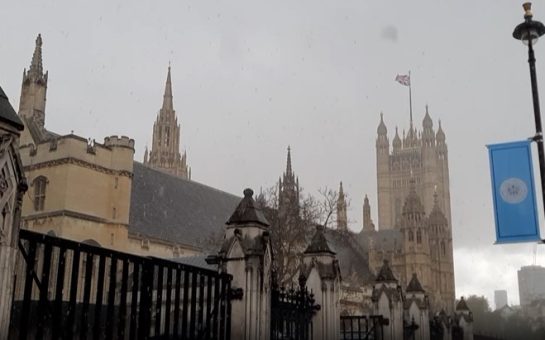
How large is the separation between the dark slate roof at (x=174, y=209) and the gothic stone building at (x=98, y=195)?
0.08 metres

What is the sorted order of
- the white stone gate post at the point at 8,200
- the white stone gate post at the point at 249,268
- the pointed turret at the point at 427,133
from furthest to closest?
the pointed turret at the point at 427,133 < the white stone gate post at the point at 249,268 < the white stone gate post at the point at 8,200

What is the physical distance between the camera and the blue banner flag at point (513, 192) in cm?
1008

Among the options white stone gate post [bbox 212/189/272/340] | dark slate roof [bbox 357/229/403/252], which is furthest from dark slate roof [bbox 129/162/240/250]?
white stone gate post [bbox 212/189/272/340]

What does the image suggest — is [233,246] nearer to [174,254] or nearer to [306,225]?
[306,225]

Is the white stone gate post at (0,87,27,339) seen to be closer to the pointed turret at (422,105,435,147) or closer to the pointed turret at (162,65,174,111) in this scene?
the pointed turret at (162,65,174,111)

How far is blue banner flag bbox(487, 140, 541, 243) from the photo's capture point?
33.1 ft

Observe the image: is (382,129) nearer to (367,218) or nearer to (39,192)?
(367,218)

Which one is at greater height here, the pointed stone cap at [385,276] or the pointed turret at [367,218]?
the pointed turret at [367,218]

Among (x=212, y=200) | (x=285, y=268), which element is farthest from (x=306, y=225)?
(x=212, y=200)

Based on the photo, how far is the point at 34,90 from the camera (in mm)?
42531

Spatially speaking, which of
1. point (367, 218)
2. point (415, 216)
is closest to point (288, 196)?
point (415, 216)

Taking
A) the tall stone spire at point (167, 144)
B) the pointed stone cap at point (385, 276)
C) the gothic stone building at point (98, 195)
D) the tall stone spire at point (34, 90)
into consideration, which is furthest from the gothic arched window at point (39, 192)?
the tall stone spire at point (167, 144)

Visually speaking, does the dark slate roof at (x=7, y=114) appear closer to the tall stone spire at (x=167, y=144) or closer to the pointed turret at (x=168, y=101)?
the tall stone spire at (x=167, y=144)

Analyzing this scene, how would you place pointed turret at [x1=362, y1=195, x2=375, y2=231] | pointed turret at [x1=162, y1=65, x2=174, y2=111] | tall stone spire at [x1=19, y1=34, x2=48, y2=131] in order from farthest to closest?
pointed turret at [x1=362, y1=195, x2=375, y2=231] < pointed turret at [x1=162, y1=65, x2=174, y2=111] < tall stone spire at [x1=19, y1=34, x2=48, y2=131]
